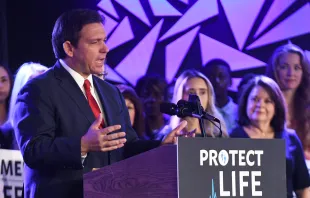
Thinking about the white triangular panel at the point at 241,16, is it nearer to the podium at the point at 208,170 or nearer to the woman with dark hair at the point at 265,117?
the woman with dark hair at the point at 265,117

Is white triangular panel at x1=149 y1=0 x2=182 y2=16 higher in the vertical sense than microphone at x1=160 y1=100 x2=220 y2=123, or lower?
higher

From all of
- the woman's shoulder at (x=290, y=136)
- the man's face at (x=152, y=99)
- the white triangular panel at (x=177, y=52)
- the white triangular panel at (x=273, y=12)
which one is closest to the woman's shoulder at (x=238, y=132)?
the woman's shoulder at (x=290, y=136)

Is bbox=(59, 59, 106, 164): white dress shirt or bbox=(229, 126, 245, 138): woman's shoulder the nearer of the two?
bbox=(59, 59, 106, 164): white dress shirt

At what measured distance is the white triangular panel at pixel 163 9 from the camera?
22.3 feet

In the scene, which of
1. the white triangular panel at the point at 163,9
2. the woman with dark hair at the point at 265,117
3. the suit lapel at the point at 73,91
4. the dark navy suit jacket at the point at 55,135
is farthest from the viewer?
the white triangular panel at the point at 163,9

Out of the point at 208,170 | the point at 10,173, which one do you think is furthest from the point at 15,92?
the point at 208,170

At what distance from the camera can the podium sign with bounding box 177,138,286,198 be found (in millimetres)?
2344

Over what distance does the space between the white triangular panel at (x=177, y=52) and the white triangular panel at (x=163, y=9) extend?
0.29 m

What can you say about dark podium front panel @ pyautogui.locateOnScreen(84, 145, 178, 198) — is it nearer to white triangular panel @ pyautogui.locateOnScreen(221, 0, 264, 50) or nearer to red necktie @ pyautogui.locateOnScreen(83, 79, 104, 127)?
red necktie @ pyautogui.locateOnScreen(83, 79, 104, 127)

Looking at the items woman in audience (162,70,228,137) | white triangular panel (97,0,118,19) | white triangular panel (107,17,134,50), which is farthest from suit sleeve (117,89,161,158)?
white triangular panel (97,0,118,19)

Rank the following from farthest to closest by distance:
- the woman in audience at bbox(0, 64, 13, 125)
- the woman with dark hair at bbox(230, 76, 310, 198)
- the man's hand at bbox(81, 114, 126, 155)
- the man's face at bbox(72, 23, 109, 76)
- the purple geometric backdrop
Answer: the purple geometric backdrop → the woman in audience at bbox(0, 64, 13, 125) → the woman with dark hair at bbox(230, 76, 310, 198) → the man's face at bbox(72, 23, 109, 76) → the man's hand at bbox(81, 114, 126, 155)

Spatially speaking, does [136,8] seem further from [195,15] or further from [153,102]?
[153,102]

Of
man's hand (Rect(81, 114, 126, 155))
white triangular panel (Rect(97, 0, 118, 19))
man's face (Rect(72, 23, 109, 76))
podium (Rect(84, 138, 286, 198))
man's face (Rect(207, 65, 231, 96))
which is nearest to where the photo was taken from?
podium (Rect(84, 138, 286, 198))

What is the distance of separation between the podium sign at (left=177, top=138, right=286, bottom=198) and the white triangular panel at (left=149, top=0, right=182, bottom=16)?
14.4 ft
